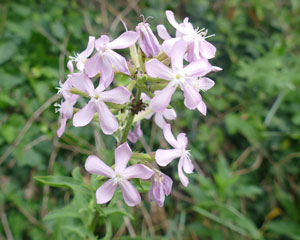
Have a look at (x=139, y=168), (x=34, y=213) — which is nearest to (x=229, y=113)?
(x=34, y=213)

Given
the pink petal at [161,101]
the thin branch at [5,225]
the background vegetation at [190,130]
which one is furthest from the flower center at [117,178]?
the thin branch at [5,225]

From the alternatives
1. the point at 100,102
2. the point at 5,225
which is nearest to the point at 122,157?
the point at 100,102

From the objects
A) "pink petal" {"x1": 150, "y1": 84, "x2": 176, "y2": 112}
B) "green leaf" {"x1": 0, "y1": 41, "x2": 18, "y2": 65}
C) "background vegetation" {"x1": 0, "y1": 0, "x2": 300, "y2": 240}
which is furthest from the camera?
"green leaf" {"x1": 0, "y1": 41, "x2": 18, "y2": 65}

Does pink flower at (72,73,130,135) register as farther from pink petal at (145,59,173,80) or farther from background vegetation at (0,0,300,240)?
background vegetation at (0,0,300,240)

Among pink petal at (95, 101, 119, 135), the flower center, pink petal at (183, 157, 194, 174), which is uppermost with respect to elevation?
pink petal at (95, 101, 119, 135)

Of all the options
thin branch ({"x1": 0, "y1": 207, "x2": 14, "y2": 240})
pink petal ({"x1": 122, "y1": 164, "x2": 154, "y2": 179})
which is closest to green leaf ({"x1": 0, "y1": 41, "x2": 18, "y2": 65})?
thin branch ({"x1": 0, "y1": 207, "x2": 14, "y2": 240})

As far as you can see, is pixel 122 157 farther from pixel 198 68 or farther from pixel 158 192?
pixel 198 68
